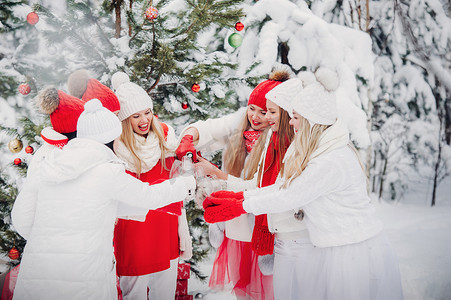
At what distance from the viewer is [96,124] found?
6.77 ft

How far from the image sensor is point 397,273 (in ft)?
7.52

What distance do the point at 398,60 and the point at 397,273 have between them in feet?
25.7

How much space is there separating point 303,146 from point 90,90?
160 centimetres

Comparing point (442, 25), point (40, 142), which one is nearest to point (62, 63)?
point (40, 142)

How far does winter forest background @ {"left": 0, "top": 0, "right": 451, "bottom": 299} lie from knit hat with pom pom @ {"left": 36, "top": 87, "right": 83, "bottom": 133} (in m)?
0.87

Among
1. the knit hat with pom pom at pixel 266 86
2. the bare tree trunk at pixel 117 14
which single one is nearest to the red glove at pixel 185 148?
the knit hat with pom pom at pixel 266 86

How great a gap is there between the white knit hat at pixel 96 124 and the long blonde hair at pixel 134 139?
1.57ft

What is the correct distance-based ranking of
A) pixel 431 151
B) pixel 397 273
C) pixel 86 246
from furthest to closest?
1. pixel 431 151
2. pixel 397 273
3. pixel 86 246

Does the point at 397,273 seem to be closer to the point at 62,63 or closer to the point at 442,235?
the point at 62,63

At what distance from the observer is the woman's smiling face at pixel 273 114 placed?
2.71m

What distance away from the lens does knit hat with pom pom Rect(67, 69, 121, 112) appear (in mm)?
2506

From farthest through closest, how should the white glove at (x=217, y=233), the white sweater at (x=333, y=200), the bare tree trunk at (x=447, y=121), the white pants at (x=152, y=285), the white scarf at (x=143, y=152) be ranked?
the bare tree trunk at (x=447, y=121) < the white glove at (x=217, y=233) < the white pants at (x=152, y=285) < the white scarf at (x=143, y=152) < the white sweater at (x=333, y=200)

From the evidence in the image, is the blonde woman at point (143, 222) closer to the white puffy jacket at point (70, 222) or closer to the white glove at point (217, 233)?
the white glove at point (217, 233)

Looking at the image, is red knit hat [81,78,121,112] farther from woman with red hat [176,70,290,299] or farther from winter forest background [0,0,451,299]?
woman with red hat [176,70,290,299]
